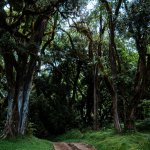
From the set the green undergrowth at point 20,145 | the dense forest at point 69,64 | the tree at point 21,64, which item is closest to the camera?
the green undergrowth at point 20,145

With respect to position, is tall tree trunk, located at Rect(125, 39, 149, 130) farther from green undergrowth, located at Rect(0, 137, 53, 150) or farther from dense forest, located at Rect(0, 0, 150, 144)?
green undergrowth, located at Rect(0, 137, 53, 150)

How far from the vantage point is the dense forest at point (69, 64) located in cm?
1914

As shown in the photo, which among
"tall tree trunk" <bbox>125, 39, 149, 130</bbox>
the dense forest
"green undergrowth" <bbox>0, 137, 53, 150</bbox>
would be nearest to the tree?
the dense forest

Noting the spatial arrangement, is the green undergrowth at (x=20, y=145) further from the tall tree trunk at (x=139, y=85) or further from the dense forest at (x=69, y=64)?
the tall tree trunk at (x=139, y=85)

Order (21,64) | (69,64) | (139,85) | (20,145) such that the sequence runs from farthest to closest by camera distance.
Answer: (69,64), (21,64), (139,85), (20,145)

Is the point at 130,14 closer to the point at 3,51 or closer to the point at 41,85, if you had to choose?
the point at 3,51

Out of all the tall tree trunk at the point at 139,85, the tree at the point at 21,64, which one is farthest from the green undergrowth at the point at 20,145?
the tall tree trunk at the point at 139,85

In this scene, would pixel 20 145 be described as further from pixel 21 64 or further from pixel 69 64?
pixel 69 64

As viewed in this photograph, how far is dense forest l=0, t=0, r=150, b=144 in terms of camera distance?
19.1 meters

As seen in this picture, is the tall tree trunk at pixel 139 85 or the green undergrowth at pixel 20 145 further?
the tall tree trunk at pixel 139 85

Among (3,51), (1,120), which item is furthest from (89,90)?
(3,51)

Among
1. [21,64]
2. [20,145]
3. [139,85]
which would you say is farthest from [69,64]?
[20,145]

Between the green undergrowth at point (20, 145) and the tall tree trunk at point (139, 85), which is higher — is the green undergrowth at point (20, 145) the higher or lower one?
the lower one

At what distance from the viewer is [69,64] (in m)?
37.9
